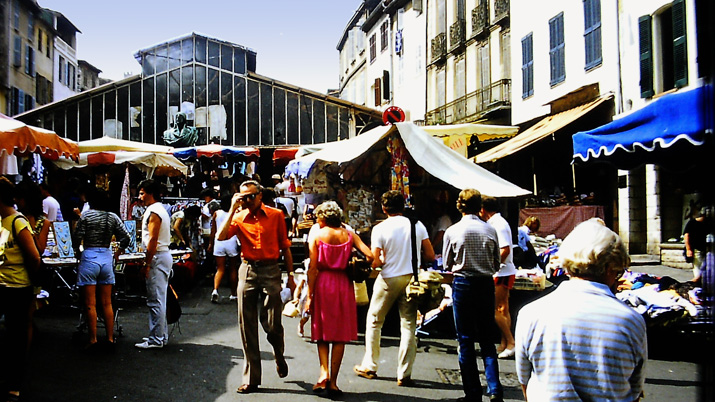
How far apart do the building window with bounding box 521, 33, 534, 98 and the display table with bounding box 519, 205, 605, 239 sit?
18.9ft

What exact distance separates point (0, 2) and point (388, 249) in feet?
96.5

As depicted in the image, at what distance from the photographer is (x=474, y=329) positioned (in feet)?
17.8

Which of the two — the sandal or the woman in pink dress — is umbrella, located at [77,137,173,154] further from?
the sandal

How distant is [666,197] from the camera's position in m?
13.4

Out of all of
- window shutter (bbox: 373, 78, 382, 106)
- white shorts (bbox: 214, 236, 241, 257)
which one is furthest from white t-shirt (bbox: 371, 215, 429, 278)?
window shutter (bbox: 373, 78, 382, 106)

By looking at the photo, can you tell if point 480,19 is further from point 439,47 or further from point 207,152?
point 207,152

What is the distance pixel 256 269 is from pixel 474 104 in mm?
19034

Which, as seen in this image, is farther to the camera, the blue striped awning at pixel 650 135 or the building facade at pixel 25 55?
the building facade at pixel 25 55

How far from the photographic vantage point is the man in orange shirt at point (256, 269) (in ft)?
18.9

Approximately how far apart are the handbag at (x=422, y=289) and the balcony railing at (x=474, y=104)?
51.1 feet

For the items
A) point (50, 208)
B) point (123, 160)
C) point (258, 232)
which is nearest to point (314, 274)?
point (258, 232)

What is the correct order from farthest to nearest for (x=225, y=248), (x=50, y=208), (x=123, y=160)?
1. (x=123, y=160)
2. (x=225, y=248)
3. (x=50, y=208)

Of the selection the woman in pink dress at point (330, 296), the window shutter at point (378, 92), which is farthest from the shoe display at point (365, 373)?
the window shutter at point (378, 92)

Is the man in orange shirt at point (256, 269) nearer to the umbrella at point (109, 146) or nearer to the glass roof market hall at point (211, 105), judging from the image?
the umbrella at point (109, 146)
